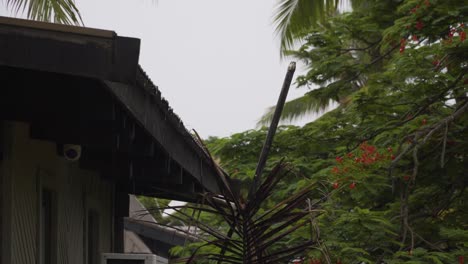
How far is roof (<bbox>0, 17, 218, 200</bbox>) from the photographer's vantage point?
17.2 ft

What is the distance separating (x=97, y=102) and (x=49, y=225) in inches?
76.7

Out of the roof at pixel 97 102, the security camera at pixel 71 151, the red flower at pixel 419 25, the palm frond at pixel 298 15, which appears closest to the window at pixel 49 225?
the security camera at pixel 71 151

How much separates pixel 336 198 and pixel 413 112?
2.07 m

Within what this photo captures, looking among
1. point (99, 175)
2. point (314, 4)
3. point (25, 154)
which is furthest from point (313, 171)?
point (25, 154)

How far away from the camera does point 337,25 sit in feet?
57.0

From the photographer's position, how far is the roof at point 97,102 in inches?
206

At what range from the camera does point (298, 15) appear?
2058 cm

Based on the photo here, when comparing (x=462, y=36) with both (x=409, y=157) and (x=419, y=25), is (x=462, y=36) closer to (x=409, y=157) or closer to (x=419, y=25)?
(x=419, y=25)

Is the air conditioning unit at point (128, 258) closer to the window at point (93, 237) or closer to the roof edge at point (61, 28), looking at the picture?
the window at point (93, 237)

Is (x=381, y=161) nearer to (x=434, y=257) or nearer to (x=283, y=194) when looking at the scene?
(x=434, y=257)

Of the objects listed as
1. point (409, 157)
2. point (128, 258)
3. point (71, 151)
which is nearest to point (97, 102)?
point (71, 151)

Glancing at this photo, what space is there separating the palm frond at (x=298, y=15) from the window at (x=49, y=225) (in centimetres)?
1217

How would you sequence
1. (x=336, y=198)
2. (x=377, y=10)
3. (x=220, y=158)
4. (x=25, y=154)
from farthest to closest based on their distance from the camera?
(x=220, y=158), (x=377, y=10), (x=336, y=198), (x=25, y=154)

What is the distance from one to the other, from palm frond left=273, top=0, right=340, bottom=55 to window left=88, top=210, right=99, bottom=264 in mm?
10460
